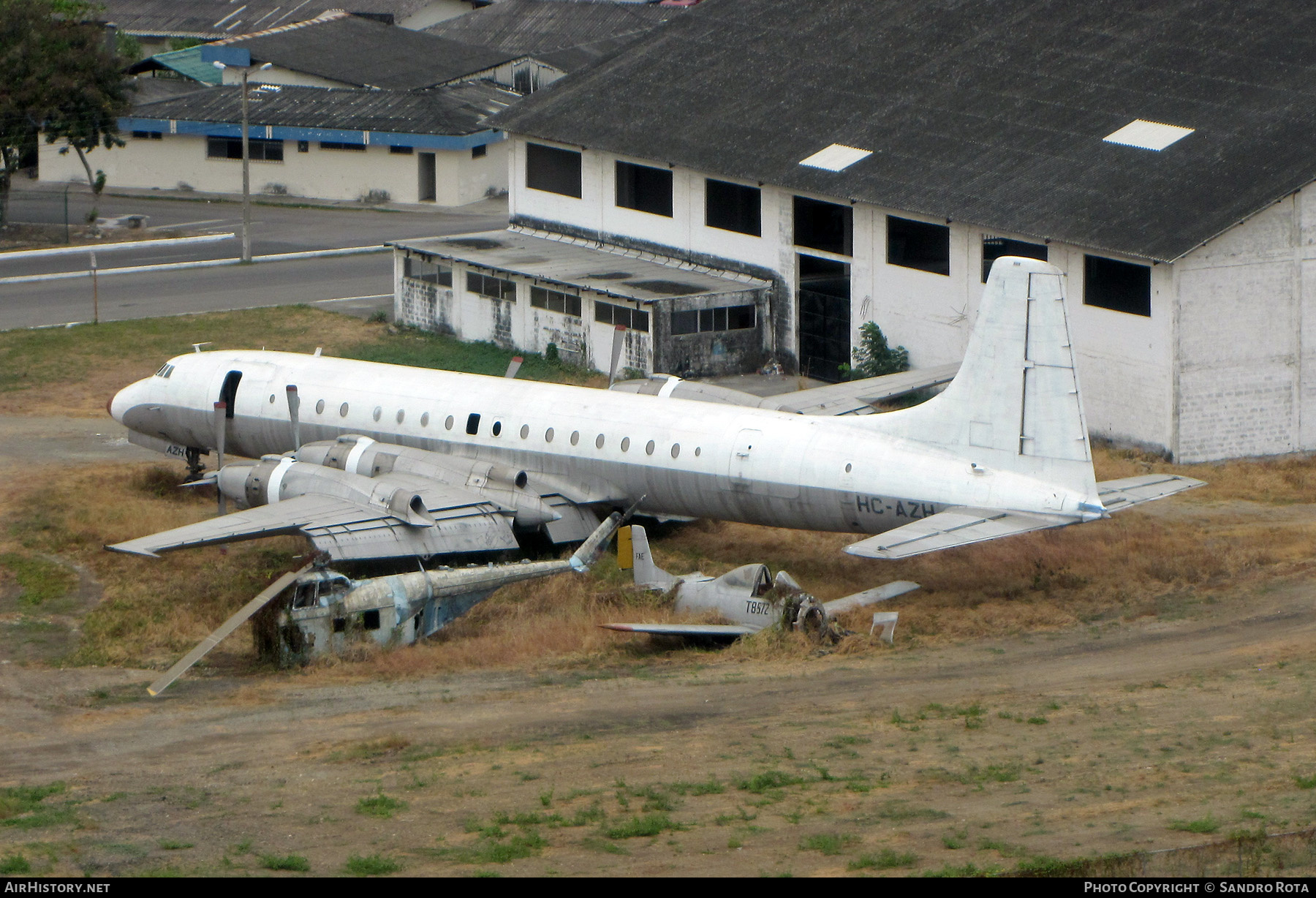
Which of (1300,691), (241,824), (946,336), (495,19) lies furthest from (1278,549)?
(495,19)

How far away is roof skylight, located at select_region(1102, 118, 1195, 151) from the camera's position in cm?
4644

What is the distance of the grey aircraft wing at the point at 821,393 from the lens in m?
39.1

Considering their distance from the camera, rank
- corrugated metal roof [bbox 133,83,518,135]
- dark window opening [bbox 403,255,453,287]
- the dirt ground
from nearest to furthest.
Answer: the dirt ground
dark window opening [bbox 403,255,453,287]
corrugated metal roof [bbox 133,83,518,135]

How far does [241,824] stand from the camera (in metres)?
21.8

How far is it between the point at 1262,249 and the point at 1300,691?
64.2 ft

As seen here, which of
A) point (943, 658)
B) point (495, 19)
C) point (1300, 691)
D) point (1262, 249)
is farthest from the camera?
point (495, 19)

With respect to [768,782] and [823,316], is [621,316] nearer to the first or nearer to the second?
[823,316]

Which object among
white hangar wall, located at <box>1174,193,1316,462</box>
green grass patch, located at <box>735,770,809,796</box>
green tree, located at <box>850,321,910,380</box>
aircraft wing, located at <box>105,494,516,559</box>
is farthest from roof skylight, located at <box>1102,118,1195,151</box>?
green grass patch, located at <box>735,770,809,796</box>

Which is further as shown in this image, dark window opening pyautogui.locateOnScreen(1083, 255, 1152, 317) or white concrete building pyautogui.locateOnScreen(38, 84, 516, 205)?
white concrete building pyautogui.locateOnScreen(38, 84, 516, 205)

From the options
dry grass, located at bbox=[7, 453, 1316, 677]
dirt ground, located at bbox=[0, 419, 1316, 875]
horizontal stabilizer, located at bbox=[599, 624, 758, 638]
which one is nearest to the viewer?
dirt ground, located at bbox=[0, 419, 1316, 875]

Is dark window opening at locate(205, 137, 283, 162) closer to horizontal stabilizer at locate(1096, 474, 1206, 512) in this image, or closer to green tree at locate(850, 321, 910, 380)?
green tree at locate(850, 321, 910, 380)

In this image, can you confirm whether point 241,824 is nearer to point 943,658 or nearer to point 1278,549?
point 943,658

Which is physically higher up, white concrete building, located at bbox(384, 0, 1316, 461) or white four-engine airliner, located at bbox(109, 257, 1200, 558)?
white concrete building, located at bbox(384, 0, 1316, 461)

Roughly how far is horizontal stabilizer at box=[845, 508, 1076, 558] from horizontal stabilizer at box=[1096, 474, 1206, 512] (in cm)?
123
